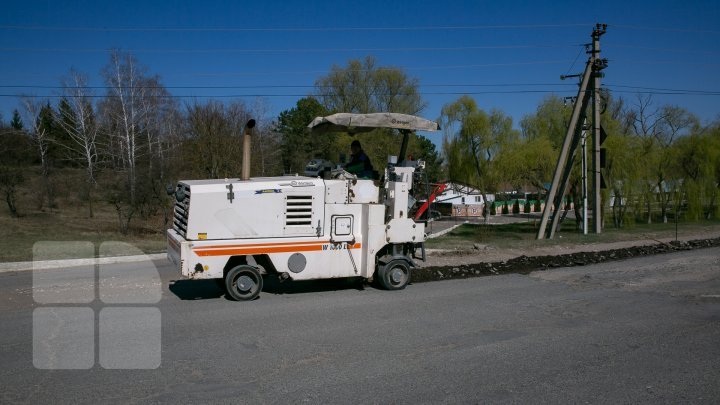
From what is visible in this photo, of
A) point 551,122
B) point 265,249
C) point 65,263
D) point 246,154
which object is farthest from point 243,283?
point 551,122

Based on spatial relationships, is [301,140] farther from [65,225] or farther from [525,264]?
[525,264]

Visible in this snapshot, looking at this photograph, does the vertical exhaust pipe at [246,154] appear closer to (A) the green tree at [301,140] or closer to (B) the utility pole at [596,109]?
(B) the utility pole at [596,109]

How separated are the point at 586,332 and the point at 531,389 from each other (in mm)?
2426

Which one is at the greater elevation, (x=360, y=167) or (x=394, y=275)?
(x=360, y=167)

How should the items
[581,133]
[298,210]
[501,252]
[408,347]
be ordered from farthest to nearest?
1. [581,133]
2. [501,252]
3. [298,210]
4. [408,347]

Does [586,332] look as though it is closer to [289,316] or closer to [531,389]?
[531,389]

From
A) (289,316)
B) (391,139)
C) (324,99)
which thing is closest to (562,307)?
(289,316)

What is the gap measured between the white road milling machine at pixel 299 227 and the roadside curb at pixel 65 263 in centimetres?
563

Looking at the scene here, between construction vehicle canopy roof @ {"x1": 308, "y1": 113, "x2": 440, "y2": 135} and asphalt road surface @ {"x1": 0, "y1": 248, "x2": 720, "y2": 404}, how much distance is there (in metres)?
2.99

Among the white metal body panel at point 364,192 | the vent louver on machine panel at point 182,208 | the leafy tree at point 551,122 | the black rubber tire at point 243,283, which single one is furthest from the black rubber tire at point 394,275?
the leafy tree at point 551,122

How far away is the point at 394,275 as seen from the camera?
33.9 ft

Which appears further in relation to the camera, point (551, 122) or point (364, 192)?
point (551, 122)

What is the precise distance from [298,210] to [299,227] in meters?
0.28

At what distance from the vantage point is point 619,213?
3250 cm
